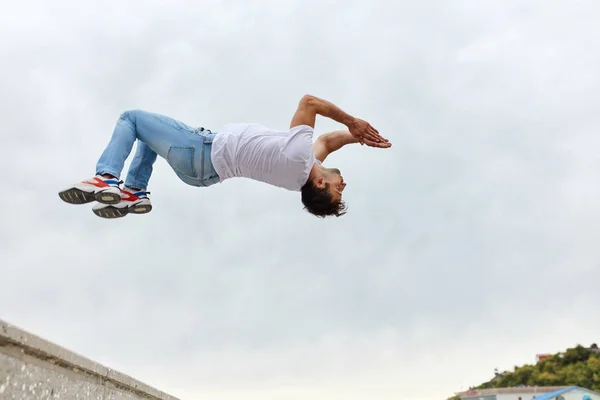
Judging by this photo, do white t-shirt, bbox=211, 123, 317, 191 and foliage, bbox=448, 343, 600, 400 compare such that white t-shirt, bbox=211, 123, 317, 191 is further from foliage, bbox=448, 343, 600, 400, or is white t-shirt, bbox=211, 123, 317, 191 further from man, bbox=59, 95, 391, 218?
foliage, bbox=448, 343, 600, 400

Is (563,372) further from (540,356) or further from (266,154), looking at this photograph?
(266,154)

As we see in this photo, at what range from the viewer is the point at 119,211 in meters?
5.37

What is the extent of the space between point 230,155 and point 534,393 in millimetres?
79185

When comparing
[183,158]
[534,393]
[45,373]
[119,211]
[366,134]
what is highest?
[534,393]

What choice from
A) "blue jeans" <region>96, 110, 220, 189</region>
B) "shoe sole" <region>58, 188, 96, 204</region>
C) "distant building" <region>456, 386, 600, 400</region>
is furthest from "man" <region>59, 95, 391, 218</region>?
"distant building" <region>456, 386, 600, 400</region>

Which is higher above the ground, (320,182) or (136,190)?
(136,190)

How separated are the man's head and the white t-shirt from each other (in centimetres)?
11

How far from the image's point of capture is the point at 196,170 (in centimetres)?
532

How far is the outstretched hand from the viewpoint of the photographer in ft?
18.3

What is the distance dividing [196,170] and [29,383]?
2.70 meters

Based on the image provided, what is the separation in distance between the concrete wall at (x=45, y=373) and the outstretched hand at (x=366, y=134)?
3095 mm

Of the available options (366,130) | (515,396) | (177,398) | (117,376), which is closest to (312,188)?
(366,130)

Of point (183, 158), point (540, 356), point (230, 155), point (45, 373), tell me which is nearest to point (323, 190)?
point (230, 155)

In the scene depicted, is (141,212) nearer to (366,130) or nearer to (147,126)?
(147,126)
